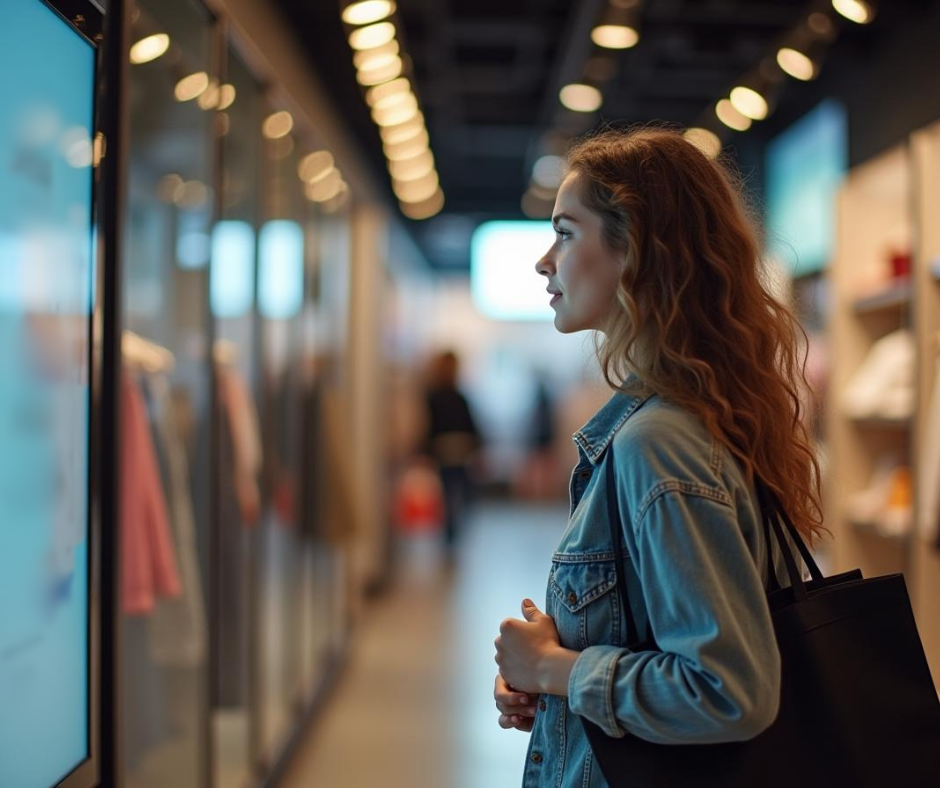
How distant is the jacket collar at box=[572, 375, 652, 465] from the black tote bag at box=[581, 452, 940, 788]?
0.26 feet

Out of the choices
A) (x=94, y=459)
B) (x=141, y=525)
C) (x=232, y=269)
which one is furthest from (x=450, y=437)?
(x=94, y=459)

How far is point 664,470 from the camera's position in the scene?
1.17 m

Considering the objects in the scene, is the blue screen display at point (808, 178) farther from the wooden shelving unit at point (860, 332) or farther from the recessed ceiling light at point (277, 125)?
the recessed ceiling light at point (277, 125)

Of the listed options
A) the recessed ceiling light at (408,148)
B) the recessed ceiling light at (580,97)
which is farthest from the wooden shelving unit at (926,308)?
the recessed ceiling light at (408,148)

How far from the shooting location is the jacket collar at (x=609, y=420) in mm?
1329

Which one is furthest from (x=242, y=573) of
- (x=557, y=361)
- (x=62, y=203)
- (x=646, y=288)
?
(x=557, y=361)

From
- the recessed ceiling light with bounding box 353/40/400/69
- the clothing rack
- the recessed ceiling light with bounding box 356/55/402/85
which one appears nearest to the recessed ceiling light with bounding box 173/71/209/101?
the clothing rack

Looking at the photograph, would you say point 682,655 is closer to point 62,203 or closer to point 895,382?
point 62,203

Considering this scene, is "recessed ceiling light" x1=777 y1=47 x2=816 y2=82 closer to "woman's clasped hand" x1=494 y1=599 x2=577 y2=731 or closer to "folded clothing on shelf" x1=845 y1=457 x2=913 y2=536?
"folded clothing on shelf" x1=845 y1=457 x2=913 y2=536

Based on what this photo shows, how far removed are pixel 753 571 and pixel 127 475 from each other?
6.34 feet

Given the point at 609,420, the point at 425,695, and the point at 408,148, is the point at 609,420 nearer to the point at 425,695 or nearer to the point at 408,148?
the point at 425,695

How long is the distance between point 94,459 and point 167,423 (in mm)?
1133

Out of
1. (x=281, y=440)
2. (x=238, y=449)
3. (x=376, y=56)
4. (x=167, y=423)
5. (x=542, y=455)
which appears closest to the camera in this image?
(x=167, y=423)

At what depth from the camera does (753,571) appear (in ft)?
3.77
